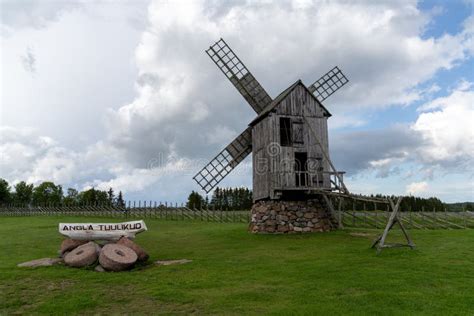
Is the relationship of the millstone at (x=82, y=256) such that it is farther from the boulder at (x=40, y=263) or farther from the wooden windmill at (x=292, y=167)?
the wooden windmill at (x=292, y=167)

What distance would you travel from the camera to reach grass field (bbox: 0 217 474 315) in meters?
8.27

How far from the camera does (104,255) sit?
41.3 ft

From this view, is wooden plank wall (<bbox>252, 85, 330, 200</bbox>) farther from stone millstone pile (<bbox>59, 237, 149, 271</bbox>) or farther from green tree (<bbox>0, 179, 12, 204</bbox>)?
green tree (<bbox>0, 179, 12, 204</bbox>)

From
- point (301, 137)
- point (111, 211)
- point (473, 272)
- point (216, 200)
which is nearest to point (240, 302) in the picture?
point (473, 272)

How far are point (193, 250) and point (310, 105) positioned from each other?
11.7m

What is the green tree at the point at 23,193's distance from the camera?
93.6m

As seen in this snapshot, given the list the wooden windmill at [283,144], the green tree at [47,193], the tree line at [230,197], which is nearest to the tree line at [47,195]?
the green tree at [47,193]

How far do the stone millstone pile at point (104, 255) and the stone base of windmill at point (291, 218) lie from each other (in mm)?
9768

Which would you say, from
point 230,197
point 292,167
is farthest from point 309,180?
point 230,197

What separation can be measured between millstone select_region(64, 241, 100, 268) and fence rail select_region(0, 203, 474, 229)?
20.3 m

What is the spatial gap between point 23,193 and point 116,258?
95.6 m

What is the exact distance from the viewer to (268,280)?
34.9ft

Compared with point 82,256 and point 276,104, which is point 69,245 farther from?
point 276,104

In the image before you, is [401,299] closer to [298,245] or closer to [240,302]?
[240,302]
